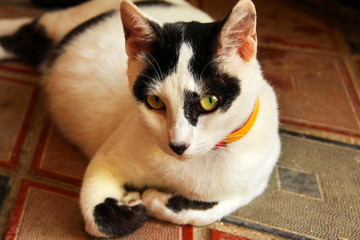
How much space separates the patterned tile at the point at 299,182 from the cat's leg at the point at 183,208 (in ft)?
0.99

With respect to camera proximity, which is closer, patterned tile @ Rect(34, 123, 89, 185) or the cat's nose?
the cat's nose

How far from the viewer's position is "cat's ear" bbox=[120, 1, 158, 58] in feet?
2.52

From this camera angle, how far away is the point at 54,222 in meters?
1.07

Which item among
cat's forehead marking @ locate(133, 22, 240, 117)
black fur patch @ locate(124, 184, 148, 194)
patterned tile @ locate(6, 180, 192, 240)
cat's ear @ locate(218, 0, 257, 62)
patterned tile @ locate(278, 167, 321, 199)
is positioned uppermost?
cat's ear @ locate(218, 0, 257, 62)

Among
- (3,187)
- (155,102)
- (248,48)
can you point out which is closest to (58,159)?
(3,187)

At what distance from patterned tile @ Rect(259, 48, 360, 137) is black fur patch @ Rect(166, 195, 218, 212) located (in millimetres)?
659

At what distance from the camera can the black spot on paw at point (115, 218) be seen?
963 mm

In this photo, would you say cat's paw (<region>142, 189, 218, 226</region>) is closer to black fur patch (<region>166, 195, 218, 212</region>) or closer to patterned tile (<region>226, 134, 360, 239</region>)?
black fur patch (<region>166, 195, 218, 212</region>)

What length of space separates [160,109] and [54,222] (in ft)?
1.90

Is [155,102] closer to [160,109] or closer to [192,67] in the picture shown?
[160,109]

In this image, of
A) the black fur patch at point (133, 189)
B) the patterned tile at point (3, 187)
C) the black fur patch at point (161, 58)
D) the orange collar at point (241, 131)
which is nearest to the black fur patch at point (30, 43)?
the patterned tile at point (3, 187)

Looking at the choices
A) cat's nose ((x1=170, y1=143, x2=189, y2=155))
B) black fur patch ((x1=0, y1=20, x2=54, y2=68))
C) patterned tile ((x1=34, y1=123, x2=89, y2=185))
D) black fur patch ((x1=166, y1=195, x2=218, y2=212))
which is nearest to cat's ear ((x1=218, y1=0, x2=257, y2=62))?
cat's nose ((x1=170, y1=143, x2=189, y2=155))

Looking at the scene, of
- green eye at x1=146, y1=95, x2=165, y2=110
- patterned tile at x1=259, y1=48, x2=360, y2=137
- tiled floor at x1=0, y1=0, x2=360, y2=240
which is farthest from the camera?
patterned tile at x1=259, y1=48, x2=360, y2=137

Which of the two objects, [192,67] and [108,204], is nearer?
[192,67]
